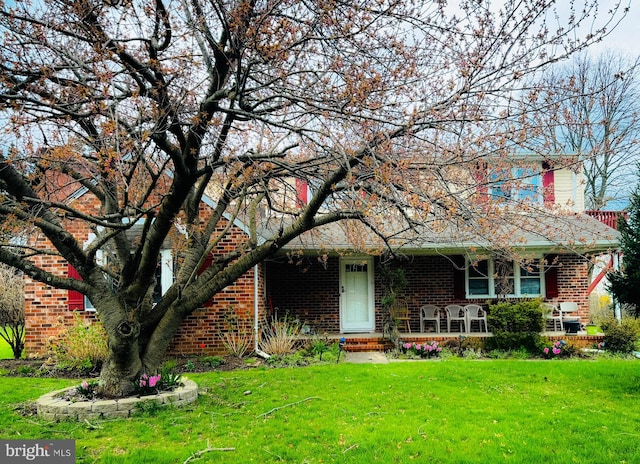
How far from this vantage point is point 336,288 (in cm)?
1505

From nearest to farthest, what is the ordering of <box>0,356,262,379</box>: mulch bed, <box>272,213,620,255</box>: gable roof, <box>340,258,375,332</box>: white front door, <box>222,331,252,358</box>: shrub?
1. <box>272,213,620,255</box>: gable roof
2. <box>0,356,262,379</box>: mulch bed
3. <box>222,331,252,358</box>: shrub
4. <box>340,258,375,332</box>: white front door

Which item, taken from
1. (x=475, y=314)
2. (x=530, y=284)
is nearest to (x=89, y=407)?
(x=475, y=314)

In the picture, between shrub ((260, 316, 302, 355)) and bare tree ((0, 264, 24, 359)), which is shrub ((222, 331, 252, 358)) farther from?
bare tree ((0, 264, 24, 359))

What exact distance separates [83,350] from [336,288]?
6.88m

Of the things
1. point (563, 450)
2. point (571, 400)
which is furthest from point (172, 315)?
point (571, 400)

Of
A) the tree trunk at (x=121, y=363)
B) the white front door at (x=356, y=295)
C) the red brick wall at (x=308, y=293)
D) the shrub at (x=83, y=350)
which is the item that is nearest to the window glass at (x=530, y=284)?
the white front door at (x=356, y=295)

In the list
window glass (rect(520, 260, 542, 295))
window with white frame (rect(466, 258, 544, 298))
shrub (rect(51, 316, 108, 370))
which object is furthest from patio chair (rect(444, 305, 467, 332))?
shrub (rect(51, 316, 108, 370))

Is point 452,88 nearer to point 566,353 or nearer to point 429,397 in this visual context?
point 429,397

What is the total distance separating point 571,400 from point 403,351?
510 centimetres

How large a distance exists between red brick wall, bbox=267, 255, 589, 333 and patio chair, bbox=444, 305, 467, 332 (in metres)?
0.33

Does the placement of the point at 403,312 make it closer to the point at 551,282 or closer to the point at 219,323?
the point at 551,282

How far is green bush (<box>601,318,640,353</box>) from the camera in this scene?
1228cm

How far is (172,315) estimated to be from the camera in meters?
7.96

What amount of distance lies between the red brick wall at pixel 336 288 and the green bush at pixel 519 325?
252cm
